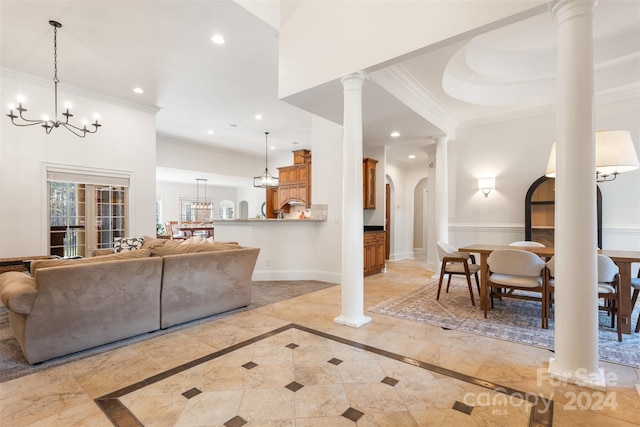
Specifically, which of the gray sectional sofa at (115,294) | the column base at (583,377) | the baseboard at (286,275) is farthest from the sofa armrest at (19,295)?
the column base at (583,377)

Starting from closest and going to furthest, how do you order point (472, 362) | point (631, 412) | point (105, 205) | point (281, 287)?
point (631, 412) < point (472, 362) < point (281, 287) < point (105, 205)

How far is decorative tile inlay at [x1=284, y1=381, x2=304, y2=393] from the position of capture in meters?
2.01

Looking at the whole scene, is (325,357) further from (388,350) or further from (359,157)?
(359,157)

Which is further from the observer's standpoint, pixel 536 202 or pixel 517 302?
pixel 536 202

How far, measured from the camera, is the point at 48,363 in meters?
2.40

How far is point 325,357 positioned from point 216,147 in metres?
8.32

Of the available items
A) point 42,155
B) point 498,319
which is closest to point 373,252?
point 498,319

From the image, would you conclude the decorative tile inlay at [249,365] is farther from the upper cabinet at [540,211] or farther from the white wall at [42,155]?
the upper cabinet at [540,211]

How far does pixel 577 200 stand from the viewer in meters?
1.99

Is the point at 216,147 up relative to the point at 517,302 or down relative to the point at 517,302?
up

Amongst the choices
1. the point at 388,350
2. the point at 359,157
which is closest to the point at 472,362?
the point at 388,350

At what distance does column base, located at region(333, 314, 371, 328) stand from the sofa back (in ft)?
4.32

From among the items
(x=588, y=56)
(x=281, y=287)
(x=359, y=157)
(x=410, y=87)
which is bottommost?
(x=281, y=287)

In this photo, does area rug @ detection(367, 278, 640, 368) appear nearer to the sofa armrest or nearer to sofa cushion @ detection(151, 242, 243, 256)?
sofa cushion @ detection(151, 242, 243, 256)
